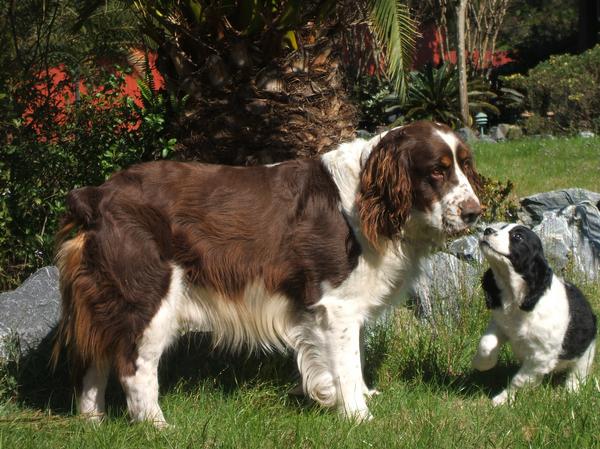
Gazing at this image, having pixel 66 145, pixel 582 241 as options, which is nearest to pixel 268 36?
pixel 66 145

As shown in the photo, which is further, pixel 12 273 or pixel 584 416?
pixel 12 273

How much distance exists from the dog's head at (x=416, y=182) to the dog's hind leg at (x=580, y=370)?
119 centimetres

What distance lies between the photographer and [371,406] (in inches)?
188

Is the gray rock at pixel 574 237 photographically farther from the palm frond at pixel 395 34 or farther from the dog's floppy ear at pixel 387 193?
the dog's floppy ear at pixel 387 193

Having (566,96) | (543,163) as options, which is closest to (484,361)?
(543,163)

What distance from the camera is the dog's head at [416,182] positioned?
448 centimetres

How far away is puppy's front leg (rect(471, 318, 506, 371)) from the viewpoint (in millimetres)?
4797

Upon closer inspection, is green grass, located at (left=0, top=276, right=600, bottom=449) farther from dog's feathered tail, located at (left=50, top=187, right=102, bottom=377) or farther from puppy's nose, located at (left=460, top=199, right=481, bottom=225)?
puppy's nose, located at (left=460, top=199, right=481, bottom=225)

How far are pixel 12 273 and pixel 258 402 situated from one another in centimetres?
256

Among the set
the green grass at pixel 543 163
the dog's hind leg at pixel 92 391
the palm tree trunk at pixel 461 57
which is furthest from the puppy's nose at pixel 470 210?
the palm tree trunk at pixel 461 57

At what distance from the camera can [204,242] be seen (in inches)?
182

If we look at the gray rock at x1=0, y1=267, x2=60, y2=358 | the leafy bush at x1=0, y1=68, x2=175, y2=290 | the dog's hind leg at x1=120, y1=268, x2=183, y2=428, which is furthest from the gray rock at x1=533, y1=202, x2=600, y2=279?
the gray rock at x1=0, y1=267, x2=60, y2=358

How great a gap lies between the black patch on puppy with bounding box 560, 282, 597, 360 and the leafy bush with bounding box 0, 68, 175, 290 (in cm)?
310

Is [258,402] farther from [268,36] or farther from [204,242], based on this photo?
[268,36]
